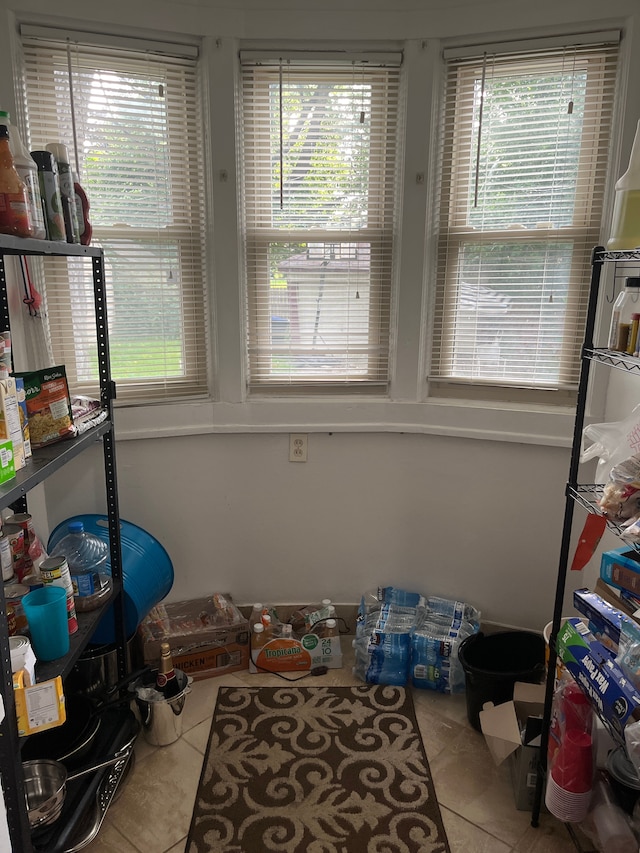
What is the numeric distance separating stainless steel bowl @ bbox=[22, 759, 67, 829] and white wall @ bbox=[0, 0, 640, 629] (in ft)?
3.04

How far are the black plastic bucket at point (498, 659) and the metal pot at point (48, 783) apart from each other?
112 cm

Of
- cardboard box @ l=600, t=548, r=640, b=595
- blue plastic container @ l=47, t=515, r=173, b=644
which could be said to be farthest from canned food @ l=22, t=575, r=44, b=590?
cardboard box @ l=600, t=548, r=640, b=595

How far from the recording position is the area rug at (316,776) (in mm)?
1626

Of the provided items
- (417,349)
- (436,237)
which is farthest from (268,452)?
(436,237)

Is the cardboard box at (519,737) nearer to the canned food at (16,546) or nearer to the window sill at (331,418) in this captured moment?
the window sill at (331,418)

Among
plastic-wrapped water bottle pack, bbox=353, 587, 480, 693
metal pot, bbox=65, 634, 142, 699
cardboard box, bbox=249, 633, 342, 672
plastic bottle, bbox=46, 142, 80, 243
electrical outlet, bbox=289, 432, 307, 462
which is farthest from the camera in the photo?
electrical outlet, bbox=289, 432, 307, 462

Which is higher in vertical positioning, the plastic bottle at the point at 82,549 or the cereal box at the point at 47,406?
the cereal box at the point at 47,406

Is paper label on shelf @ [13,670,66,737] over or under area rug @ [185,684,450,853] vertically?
over

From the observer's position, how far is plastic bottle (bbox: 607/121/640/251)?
4.51ft

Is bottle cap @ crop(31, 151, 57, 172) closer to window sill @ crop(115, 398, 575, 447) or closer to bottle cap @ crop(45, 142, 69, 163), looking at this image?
bottle cap @ crop(45, 142, 69, 163)

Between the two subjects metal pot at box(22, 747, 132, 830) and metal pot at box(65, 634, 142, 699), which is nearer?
metal pot at box(22, 747, 132, 830)

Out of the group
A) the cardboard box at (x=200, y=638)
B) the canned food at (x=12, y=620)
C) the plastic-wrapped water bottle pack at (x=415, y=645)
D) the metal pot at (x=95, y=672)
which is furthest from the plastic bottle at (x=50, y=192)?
the plastic-wrapped water bottle pack at (x=415, y=645)

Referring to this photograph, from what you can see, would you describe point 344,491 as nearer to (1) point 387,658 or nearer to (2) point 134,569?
(1) point 387,658

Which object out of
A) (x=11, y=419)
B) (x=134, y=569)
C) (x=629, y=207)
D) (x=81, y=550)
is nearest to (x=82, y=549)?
(x=81, y=550)
